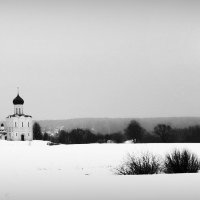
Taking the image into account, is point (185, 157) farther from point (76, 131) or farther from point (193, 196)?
point (76, 131)

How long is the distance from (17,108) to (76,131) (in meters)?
45.8

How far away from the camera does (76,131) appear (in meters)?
120

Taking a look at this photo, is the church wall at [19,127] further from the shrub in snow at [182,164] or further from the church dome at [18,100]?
the shrub in snow at [182,164]

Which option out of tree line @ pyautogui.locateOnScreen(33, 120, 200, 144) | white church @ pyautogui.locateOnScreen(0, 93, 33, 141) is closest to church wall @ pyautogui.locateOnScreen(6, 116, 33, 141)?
white church @ pyautogui.locateOnScreen(0, 93, 33, 141)

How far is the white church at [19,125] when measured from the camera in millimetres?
73938

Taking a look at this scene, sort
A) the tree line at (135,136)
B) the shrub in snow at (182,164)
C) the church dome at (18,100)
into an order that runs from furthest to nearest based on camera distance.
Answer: the tree line at (135,136), the church dome at (18,100), the shrub in snow at (182,164)

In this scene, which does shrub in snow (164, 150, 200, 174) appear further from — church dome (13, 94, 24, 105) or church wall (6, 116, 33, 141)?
church dome (13, 94, 24, 105)

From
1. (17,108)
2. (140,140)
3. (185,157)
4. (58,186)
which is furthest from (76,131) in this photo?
(58,186)

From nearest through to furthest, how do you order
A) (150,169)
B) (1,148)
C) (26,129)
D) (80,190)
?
(80,190) < (150,169) < (1,148) < (26,129)

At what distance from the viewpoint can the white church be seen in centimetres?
7394

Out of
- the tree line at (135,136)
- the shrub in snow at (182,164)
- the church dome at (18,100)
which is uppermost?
the church dome at (18,100)

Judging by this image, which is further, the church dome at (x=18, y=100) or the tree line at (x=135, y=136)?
the tree line at (x=135, y=136)

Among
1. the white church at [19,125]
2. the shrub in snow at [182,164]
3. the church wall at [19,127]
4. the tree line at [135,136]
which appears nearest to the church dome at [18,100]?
the white church at [19,125]

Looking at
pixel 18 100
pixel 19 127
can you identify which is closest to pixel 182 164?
pixel 19 127
